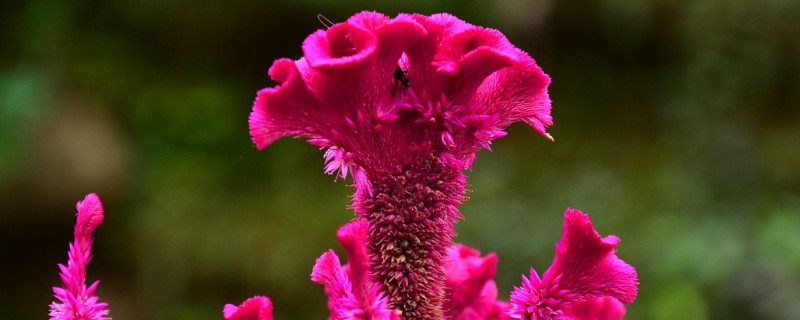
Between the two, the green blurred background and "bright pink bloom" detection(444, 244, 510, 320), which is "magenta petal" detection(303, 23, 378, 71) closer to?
"bright pink bloom" detection(444, 244, 510, 320)

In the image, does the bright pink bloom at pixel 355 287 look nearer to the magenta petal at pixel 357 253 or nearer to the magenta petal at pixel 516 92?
the magenta petal at pixel 357 253

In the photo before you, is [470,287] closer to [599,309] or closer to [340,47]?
[599,309]

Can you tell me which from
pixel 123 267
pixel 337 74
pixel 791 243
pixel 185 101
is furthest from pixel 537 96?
pixel 123 267

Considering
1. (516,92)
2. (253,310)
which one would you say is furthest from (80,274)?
(516,92)

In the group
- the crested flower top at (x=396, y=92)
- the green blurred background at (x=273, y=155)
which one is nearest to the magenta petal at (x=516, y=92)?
the crested flower top at (x=396, y=92)

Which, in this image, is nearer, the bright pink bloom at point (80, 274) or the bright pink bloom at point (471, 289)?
the bright pink bloom at point (80, 274)

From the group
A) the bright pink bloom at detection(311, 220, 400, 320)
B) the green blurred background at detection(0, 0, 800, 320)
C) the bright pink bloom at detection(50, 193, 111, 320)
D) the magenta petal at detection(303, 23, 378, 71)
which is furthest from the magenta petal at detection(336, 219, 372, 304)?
the green blurred background at detection(0, 0, 800, 320)

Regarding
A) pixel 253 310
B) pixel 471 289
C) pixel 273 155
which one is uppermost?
pixel 273 155
